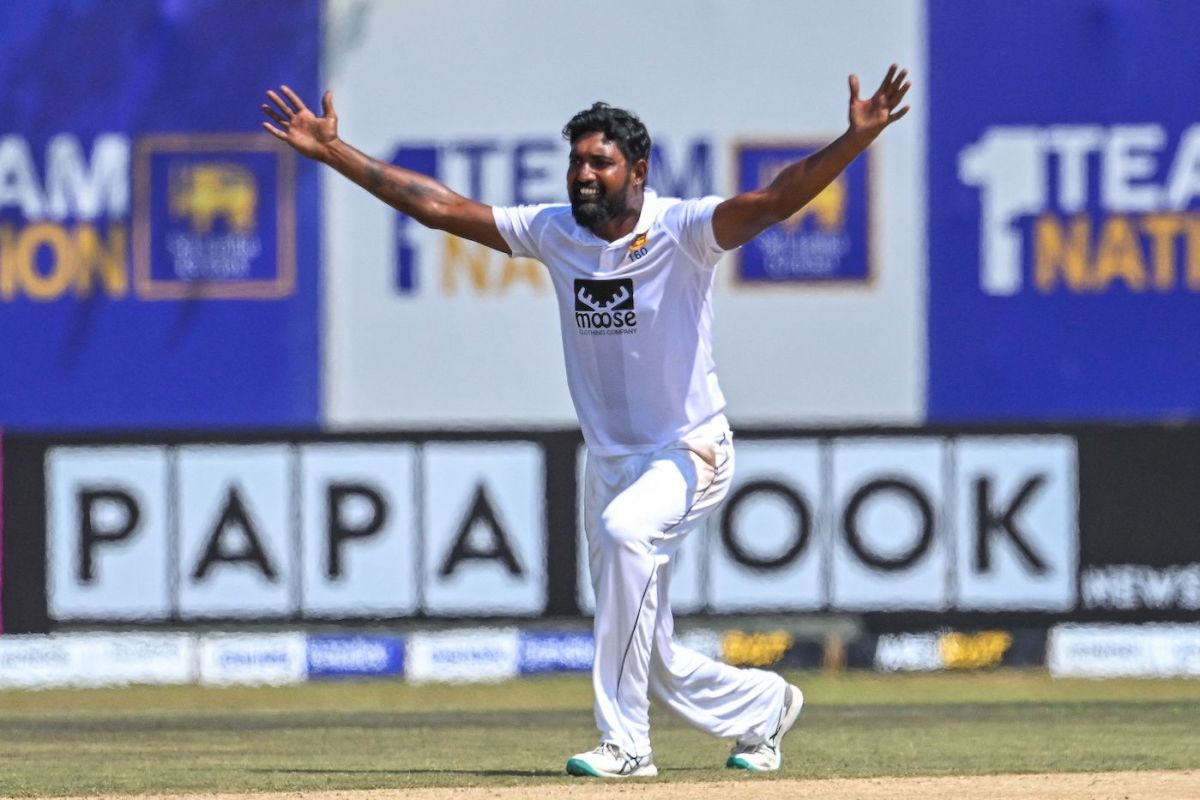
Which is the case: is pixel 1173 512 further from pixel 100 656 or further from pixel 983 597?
pixel 100 656

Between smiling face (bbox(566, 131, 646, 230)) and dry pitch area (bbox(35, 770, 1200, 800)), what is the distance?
1788mm

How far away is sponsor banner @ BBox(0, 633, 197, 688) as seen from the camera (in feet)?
45.1

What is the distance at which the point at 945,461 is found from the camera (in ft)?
46.3

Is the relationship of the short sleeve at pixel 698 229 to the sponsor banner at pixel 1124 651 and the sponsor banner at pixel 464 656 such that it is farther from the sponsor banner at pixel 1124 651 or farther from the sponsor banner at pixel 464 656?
the sponsor banner at pixel 1124 651

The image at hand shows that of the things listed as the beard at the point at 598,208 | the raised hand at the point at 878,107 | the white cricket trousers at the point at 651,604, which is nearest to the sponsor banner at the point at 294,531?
the white cricket trousers at the point at 651,604

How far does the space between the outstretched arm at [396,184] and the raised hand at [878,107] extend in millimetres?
1324

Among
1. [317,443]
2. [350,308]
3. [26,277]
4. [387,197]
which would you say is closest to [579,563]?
[317,443]

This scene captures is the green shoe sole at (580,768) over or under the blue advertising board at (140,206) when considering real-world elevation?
under

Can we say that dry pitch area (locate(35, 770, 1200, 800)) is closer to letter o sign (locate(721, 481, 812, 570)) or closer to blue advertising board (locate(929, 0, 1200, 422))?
letter o sign (locate(721, 481, 812, 570))

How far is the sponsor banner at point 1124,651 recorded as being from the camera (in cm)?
1381

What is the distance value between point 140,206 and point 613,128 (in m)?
7.64

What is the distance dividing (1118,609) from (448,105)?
489cm

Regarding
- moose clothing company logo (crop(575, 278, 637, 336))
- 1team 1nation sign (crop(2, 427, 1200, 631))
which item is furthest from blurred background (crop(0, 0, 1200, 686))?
moose clothing company logo (crop(575, 278, 637, 336))

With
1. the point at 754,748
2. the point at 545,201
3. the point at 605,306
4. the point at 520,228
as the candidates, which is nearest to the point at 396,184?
the point at 520,228
